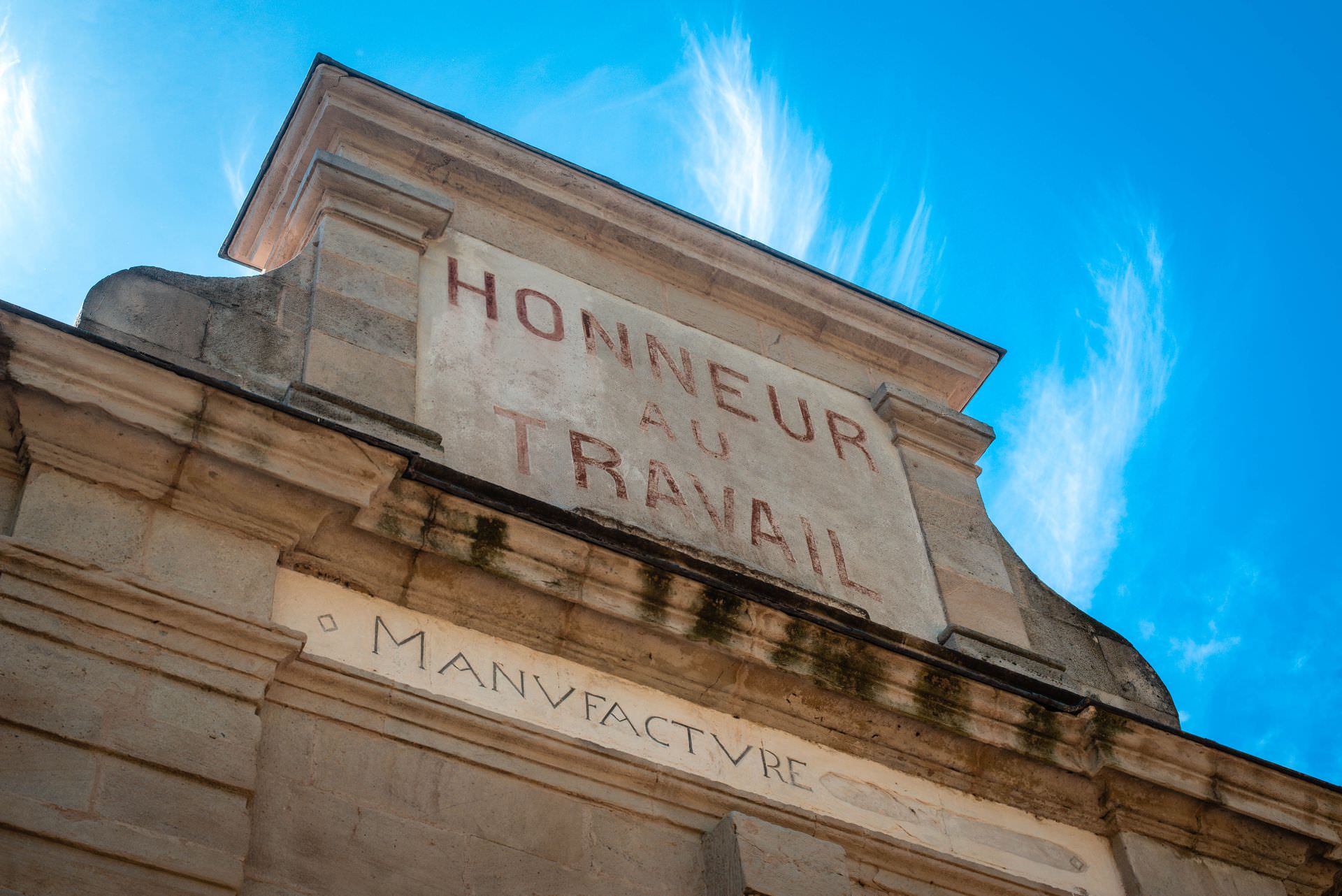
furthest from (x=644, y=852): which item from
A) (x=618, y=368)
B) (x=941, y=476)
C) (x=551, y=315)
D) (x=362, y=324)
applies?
(x=941, y=476)

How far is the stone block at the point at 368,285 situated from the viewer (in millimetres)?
8211

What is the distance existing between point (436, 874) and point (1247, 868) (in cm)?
423

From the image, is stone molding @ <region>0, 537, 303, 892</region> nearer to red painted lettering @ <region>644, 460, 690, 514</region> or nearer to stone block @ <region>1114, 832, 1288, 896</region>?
red painted lettering @ <region>644, 460, 690, 514</region>

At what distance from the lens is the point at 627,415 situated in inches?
339

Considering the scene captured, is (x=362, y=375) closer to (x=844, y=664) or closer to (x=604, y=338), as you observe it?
(x=604, y=338)

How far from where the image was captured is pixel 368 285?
8.32 m

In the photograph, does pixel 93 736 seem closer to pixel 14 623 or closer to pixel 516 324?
pixel 14 623

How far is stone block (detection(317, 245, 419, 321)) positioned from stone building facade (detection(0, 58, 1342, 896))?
28 mm

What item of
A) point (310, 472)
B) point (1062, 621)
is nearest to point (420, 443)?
point (310, 472)

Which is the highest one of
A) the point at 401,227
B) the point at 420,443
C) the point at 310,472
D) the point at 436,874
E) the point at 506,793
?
the point at 401,227

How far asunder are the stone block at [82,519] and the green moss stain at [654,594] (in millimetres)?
2044

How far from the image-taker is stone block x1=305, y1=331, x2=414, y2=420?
7.58 metres

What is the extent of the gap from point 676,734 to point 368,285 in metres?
2.85

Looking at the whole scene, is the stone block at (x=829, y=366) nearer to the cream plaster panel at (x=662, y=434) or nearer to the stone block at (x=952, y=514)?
the cream plaster panel at (x=662, y=434)
